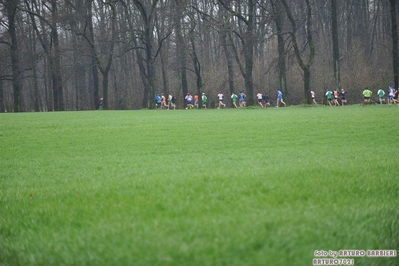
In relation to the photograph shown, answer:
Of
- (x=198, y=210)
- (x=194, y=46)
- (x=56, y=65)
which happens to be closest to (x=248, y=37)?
(x=194, y=46)

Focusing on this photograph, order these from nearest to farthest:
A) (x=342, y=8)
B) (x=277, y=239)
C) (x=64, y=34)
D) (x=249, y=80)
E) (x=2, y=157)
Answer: (x=277, y=239)
(x=2, y=157)
(x=249, y=80)
(x=342, y=8)
(x=64, y=34)

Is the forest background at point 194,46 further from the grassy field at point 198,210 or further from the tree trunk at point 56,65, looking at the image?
the grassy field at point 198,210

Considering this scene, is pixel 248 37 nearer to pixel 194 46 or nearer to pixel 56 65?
pixel 194 46

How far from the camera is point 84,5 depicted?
45.0 m

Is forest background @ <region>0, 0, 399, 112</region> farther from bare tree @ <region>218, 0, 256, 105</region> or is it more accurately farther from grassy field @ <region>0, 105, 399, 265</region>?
grassy field @ <region>0, 105, 399, 265</region>

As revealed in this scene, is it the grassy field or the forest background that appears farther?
the forest background

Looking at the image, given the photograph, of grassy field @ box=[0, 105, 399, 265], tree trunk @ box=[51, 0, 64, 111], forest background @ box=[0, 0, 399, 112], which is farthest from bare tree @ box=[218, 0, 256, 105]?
grassy field @ box=[0, 105, 399, 265]

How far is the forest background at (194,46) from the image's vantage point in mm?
43219

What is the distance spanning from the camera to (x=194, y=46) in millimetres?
50156

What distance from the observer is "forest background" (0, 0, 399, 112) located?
4322 centimetres

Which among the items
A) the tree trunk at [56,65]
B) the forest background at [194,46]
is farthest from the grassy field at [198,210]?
the tree trunk at [56,65]

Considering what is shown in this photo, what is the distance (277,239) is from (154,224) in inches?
37.2

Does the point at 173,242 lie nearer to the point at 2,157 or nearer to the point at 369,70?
the point at 2,157

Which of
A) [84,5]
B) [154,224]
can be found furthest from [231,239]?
[84,5]
